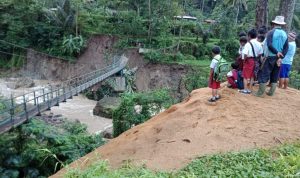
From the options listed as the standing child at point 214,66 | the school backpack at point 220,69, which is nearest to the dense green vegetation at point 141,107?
the standing child at point 214,66

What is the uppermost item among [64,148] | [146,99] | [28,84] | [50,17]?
[50,17]

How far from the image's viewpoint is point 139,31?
20.0m

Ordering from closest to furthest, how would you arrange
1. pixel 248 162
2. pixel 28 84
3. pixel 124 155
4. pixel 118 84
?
pixel 248 162 < pixel 124 155 < pixel 118 84 < pixel 28 84

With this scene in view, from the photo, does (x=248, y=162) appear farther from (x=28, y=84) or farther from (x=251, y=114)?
(x=28, y=84)

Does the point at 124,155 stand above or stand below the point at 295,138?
below

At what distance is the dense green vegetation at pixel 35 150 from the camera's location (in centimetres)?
602

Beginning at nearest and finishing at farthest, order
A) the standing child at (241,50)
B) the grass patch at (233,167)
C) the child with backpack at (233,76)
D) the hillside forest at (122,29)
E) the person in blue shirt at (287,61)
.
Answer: the grass patch at (233,167), the standing child at (241,50), the child with backpack at (233,76), the person in blue shirt at (287,61), the hillside forest at (122,29)

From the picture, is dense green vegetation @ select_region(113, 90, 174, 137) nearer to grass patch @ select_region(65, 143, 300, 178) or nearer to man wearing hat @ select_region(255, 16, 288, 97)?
man wearing hat @ select_region(255, 16, 288, 97)

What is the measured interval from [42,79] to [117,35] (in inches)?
195

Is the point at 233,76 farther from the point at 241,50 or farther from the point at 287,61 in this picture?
the point at 287,61

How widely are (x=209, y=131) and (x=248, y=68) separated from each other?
53.8 inches

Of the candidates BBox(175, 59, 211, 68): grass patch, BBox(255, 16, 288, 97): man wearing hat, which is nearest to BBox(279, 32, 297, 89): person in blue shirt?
BBox(255, 16, 288, 97): man wearing hat

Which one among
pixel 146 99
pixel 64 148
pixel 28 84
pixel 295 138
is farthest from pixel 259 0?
pixel 28 84

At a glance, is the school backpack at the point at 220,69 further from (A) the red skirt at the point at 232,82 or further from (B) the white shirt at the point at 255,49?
→ (A) the red skirt at the point at 232,82
